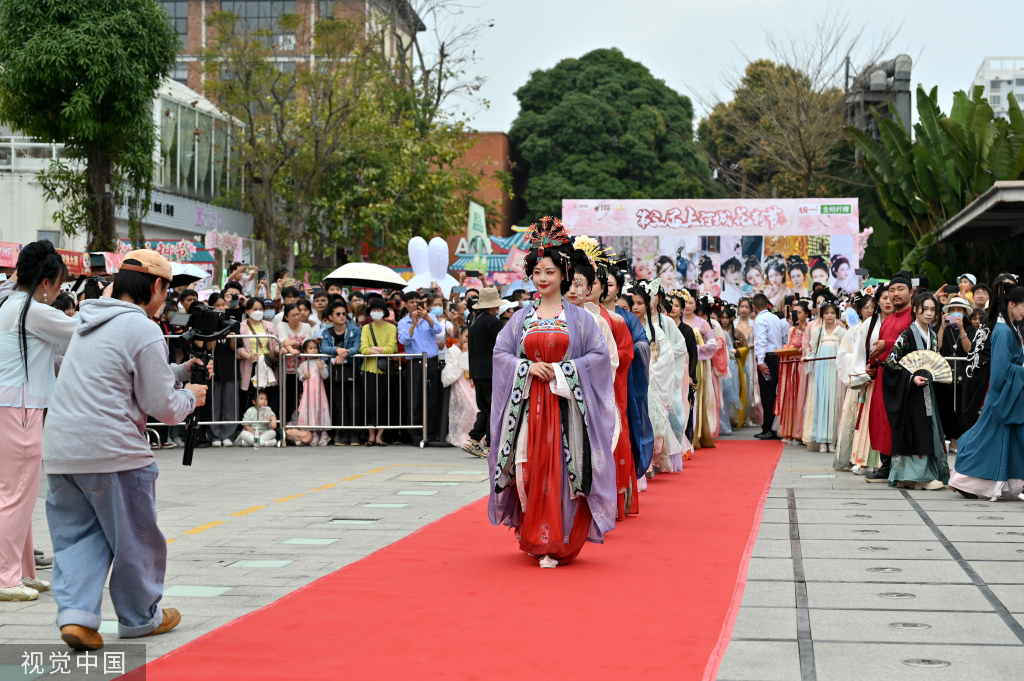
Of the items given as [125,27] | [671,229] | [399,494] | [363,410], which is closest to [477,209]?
[671,229]

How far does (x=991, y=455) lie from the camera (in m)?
9.09

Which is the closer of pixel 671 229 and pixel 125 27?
pixel 125 27

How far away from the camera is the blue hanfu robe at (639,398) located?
8.74m

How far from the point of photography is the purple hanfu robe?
22.0 feet

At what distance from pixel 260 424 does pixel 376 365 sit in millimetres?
1501

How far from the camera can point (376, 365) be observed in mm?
13469

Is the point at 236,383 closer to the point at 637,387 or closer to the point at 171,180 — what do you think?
the point at 637,387

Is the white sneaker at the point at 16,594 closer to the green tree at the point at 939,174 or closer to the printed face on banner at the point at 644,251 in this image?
the green tree at the point at 939,174

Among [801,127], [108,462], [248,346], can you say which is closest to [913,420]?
[108,462]

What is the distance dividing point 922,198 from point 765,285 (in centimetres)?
435

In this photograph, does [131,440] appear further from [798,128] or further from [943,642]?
[798,128]

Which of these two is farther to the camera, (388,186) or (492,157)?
(492,157)

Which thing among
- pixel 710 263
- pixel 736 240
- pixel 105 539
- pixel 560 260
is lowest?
pixel 105 539

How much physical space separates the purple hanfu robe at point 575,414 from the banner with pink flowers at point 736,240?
49.2ft
